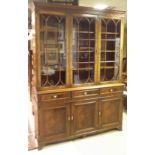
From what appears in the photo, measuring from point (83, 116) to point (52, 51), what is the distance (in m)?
1.09

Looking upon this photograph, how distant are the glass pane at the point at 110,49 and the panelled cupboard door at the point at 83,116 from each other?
496 mm

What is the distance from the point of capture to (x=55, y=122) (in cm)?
281

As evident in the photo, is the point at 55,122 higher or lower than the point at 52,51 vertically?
lower

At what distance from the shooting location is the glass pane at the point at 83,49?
9.70ft

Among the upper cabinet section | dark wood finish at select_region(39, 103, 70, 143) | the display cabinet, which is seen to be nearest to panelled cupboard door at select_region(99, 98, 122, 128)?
the display cabinet

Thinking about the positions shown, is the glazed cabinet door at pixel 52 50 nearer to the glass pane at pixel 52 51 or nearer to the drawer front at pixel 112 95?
the glass pane at pixel 52 51

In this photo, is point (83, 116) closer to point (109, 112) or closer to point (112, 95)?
point (109, 112)

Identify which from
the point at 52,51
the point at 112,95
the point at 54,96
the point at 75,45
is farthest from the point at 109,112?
the point at 52,51

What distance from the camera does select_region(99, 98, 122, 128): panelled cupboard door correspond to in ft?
10.4

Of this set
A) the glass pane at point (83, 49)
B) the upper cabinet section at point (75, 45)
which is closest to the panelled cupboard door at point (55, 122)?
the upper cabinet section at point (75, 45)
